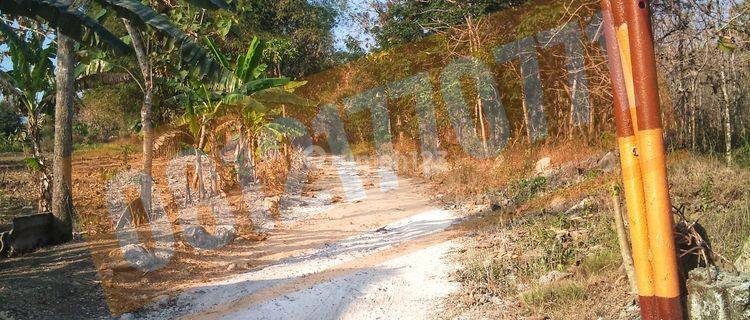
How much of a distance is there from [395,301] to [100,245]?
394 cm

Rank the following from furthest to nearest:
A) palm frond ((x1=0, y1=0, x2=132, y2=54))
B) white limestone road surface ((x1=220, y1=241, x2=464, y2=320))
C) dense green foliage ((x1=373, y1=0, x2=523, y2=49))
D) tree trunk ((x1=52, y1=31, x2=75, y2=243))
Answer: dense green foliage ((x1=373, y1=0, x2=523, y2=49)) → tree trunk ((x1=52, y1=31, x2=75, y2=243)) → palm frond ((x1=0, y1=0, x2=132, y2=54)) → white limestone road surface ((x1=220, y1=241, x2=464, y2=320))

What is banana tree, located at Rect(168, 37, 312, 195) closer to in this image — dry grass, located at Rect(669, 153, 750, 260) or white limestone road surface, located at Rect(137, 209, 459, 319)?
Answer: white limestone road surface, located at Rect(137, 209, 459, 319)

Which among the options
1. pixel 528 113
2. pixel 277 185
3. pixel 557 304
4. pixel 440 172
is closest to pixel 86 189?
A: pixel 277 185

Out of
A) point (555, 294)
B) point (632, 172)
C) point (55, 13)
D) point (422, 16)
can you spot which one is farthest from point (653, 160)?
point (422, 16)

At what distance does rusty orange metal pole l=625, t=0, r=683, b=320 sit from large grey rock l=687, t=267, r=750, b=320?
522mm

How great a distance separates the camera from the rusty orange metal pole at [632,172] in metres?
1.76

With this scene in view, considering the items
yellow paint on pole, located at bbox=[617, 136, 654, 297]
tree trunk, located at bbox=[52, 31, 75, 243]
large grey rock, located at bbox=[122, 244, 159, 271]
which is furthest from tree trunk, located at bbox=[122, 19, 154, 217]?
yellow paint on pole, located at bbox=[617, 136, 654, 297]

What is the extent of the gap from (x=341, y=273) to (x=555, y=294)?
234 cm

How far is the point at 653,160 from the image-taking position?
1735 mm

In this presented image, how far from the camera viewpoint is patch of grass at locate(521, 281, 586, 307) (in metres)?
3.91

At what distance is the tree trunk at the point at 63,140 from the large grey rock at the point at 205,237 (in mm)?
1624

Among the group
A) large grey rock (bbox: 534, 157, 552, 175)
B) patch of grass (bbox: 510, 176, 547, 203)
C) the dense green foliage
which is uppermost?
the dense green foliage

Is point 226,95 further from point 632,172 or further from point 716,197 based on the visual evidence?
point 632,172

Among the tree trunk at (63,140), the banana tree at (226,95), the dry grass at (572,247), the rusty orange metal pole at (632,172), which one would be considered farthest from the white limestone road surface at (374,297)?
the banana tree at (226,95)
